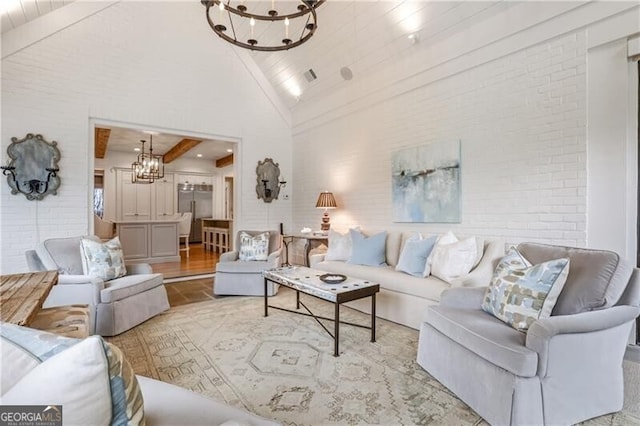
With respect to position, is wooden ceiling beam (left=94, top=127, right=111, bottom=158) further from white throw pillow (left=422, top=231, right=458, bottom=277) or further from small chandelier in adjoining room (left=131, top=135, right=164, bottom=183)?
white throw pillow (left=422, top=231, right=458, bottom=277)

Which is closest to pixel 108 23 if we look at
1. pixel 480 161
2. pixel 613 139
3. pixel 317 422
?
pixel 480 161

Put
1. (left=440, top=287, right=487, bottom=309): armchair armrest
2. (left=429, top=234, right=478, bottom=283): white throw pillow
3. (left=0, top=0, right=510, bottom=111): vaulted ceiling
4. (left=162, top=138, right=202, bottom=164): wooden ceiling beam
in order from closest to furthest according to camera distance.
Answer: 1. (left=440, top=287, right=487, bottom=309): armchair armrest
2. (left=429, top=234, right=478, bottom=283): white throw pillow
3. (left=0, top=0, right=510, bottom=111): vaulted ceiling
4. (left=162, top=138, right=202, bottom=164): wooden ceiling beam

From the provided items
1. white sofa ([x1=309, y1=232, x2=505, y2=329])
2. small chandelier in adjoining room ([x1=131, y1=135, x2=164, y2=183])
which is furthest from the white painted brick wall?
small chandelier in adjoining room ([x1=131, y1=135, x2=164, y2=183])

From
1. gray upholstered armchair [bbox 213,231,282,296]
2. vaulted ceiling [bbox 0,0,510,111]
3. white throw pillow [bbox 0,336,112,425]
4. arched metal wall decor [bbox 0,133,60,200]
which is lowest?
gray upholstered armchair [bbox 213,231,282,296]

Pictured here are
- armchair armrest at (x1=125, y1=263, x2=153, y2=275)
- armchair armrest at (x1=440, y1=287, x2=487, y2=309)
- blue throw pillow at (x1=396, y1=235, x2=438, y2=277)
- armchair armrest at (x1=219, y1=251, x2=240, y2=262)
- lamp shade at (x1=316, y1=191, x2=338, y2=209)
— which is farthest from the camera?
lamp shade at (x1=316, y1=191, x2=338, y2=209)

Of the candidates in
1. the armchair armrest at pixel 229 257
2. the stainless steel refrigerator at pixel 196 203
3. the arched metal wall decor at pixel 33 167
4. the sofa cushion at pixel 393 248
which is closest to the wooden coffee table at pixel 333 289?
the sofa cushion at pixel 393 248

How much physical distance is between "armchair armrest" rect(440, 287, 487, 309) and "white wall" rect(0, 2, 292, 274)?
4.35m

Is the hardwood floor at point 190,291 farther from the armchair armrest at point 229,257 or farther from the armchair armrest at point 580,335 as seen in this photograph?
the armchair armrest at point 580,335

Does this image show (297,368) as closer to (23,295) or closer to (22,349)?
(23,295)

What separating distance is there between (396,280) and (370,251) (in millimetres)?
756

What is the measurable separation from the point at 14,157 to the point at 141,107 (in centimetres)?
167

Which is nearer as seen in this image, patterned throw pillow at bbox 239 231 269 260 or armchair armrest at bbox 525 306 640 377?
armchair armrest at bbox 525 306 640 377

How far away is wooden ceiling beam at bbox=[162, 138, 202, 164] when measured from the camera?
7.06 metres

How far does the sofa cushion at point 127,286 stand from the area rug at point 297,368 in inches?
13.9
